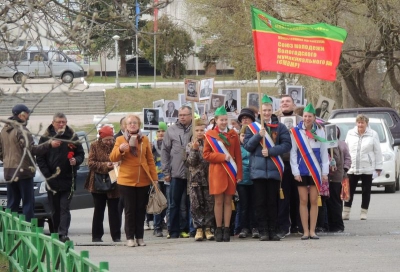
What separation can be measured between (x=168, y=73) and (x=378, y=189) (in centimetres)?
4481

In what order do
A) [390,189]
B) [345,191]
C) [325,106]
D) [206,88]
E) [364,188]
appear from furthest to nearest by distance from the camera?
[390,189]
[325,106]
[364,188]
[206,88]
[345,191]

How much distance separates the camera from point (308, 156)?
13906 millimetres

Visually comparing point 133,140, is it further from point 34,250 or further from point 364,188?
point 364,188

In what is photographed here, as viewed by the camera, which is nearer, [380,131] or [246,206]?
[246,206]

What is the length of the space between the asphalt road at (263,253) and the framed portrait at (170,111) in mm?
3546

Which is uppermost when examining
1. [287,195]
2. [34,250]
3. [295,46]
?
[295,46]

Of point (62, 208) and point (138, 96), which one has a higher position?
point (62, 208)

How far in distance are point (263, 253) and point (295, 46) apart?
12.1 ft

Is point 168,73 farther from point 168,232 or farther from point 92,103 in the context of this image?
point 168,232

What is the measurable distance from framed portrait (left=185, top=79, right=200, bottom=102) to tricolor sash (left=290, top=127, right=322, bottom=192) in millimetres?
2678

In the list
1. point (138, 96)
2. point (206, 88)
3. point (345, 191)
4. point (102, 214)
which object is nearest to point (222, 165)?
point (102, 214)

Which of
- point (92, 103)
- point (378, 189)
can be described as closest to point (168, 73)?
point (92, 103)

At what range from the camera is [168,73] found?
70.1 meters

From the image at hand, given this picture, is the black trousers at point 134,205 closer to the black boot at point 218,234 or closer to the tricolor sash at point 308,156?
the black boot at point 218,234
